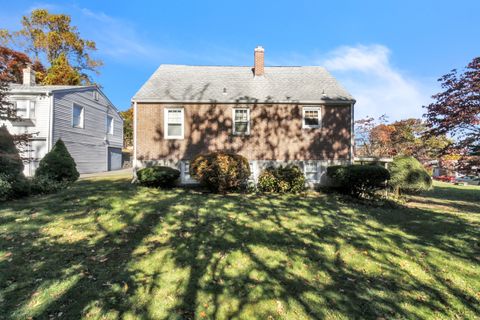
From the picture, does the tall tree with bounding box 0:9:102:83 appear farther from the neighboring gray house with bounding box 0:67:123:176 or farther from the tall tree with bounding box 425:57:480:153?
the tall tree with bounding box 425:57:480:153

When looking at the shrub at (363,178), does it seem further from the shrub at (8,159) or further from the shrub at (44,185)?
the shrub at (8,159)

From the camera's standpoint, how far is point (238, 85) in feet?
49.0

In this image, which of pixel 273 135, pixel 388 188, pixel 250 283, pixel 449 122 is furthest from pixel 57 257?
pixel 449 122

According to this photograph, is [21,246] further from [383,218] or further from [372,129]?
[372,129]

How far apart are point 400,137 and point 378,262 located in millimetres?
21470

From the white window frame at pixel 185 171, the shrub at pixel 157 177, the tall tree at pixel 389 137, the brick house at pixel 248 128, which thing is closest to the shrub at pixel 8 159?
the shrub at pixel 157 177

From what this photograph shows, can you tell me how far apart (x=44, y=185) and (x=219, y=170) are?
22.6 ft

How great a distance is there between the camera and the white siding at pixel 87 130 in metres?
18.1

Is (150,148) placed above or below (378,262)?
above

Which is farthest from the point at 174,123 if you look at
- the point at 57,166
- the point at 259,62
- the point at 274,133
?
the point at 259,62

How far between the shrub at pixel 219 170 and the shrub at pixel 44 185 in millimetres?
5391

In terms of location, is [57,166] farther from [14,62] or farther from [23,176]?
[14,62]

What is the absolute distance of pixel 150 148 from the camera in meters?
13.7

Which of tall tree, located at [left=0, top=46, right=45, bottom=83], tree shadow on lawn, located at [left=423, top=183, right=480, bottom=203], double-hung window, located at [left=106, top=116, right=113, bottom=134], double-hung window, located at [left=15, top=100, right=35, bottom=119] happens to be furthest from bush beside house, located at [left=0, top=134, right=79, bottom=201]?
tall tree, located at [left=0, top=46, right=45, bottom=83]
